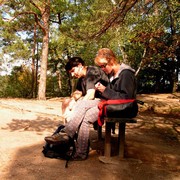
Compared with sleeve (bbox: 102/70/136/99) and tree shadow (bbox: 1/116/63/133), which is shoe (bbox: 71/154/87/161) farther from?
tree shadow (bbox: 1/116/63/133)

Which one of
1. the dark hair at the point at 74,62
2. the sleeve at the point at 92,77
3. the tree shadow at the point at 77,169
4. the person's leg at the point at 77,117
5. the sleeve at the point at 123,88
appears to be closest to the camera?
the tree shadow at the point at 77,169

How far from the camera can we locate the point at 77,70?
369 cm

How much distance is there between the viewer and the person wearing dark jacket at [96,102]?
3107 mm

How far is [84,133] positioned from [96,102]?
456 millimetres

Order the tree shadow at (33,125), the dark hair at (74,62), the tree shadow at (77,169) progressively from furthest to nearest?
the tree shadow at (33,125)
the dark hair at (74,62)
the tree shadow at (77,169)

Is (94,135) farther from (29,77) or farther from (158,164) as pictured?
(29,77)

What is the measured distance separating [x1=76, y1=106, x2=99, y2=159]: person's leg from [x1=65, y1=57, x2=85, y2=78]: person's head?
68 centimetres

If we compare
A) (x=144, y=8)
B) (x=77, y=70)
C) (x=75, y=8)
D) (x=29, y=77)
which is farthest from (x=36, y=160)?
(x=29, y=77)

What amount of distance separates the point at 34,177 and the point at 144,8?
14.7 ft

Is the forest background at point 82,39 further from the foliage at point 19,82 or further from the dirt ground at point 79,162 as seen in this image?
the dirt ground at point 79,162

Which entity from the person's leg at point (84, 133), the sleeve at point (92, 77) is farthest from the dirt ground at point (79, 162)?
the sleeve at point (92, 77)

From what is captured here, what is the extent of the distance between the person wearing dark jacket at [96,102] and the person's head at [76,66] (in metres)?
0.35

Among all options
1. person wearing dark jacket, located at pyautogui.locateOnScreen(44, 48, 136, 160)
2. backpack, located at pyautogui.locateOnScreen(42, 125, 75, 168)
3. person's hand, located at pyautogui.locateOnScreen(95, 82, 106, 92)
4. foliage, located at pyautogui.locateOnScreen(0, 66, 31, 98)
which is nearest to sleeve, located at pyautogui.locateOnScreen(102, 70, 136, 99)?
person wearing dark jacket, located at pyautogui.locateOnScreen(44, 48, 136, 160)

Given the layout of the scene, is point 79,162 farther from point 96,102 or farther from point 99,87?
point 99,87
